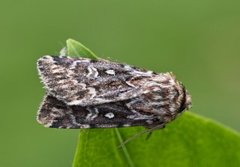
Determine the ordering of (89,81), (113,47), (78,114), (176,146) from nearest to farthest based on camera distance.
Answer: (176,146) < (78,114) < (89,81) < (113,47)

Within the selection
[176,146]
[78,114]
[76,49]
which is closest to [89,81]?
[78,114]

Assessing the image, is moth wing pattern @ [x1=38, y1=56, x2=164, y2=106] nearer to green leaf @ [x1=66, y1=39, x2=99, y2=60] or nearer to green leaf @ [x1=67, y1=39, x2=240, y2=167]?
green leaf @ [x1=66, y1=39, x2=99, y2=60]

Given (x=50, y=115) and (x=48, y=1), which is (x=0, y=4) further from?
(x=50, y=115)

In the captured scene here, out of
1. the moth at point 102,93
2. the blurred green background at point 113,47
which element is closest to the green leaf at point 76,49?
the moth at point 102,93

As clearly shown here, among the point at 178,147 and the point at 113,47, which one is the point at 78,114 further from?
the point at 113,47

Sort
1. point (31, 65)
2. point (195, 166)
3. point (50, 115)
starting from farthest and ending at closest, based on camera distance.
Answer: point (31, 65), point (50, 115), point (195, 166)

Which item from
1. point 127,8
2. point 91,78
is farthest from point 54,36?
point 91,78
